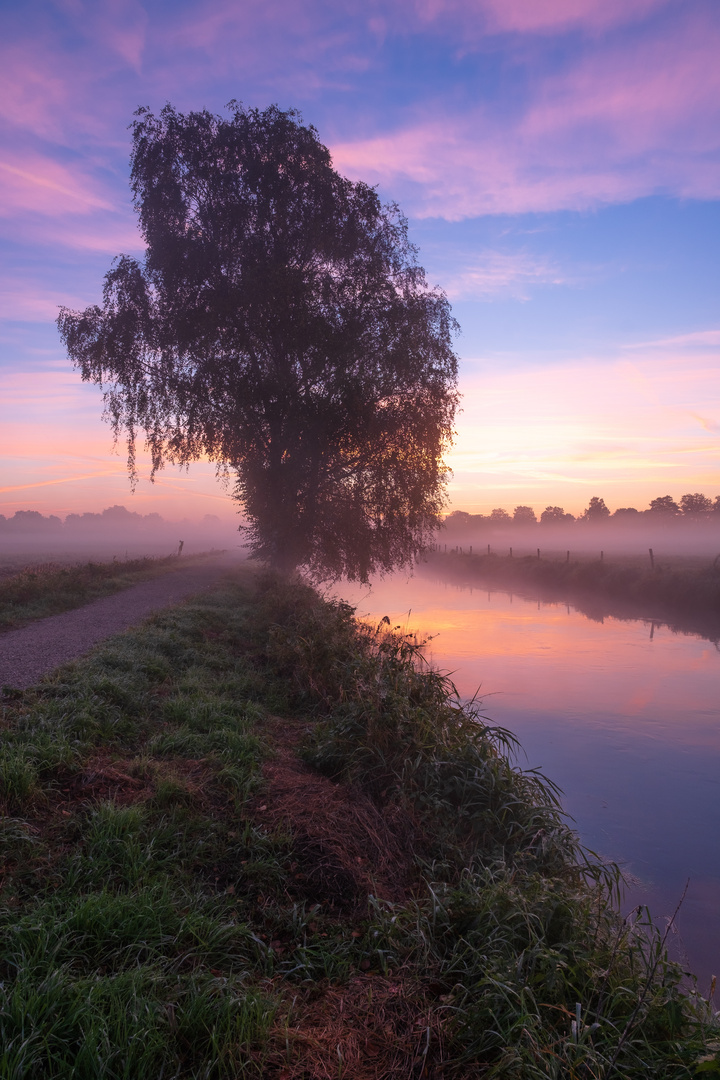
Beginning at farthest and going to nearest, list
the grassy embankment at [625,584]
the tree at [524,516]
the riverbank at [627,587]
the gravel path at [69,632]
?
the tree at [524,516], the grassy embankment at [625,584], the riverbank at [627,587], the gravel path at [69,632]

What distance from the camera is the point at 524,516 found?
122m

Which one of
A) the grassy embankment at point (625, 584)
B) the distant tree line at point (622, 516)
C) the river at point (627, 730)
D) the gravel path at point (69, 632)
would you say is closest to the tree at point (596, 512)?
the distant tree line at point (622, 516)

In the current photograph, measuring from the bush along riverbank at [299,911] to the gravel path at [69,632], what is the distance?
925 mm

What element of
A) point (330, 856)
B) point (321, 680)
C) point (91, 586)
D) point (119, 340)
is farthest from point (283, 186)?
point (330, 856)

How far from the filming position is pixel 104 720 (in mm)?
5289

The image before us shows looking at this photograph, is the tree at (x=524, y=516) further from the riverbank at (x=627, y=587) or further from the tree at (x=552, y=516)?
the riverbank at (x=627, y=587)

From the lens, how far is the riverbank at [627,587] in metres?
20.5

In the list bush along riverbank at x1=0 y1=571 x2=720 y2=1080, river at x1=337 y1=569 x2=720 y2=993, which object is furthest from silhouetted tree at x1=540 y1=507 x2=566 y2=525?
bush along riverbank at x1=0 y1=571 x2=720 y2=1080

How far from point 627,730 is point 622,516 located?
314 ft

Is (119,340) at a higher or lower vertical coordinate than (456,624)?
higher

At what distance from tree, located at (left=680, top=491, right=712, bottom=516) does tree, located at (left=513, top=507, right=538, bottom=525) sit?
1171 inches

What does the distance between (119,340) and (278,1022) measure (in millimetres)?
16225

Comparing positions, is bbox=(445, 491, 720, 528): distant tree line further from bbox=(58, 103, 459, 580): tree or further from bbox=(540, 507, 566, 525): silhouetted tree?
bbox=(58, 103, 459, 580): tree

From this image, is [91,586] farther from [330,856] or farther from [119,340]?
[330,856]
